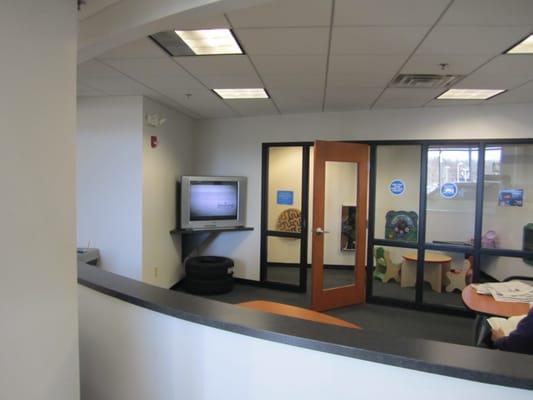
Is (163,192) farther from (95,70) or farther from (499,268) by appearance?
(499,268)

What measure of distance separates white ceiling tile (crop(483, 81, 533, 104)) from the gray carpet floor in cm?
258

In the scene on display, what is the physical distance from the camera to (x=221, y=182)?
15.9 feet

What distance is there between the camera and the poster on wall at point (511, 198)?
4.11 metres

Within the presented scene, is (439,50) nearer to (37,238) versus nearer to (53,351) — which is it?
(37,238)

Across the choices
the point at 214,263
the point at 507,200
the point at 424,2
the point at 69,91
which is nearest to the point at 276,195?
the point at 214,263

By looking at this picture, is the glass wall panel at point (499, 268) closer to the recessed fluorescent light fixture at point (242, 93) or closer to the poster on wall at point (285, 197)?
the poster on wall at point (285, 197)

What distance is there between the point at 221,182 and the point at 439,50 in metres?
3.18

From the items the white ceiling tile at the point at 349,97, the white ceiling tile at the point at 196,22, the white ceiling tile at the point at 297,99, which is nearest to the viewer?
the white ceiling tile at the point at 196,22

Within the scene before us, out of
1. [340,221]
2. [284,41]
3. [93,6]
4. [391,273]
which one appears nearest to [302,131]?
[340,221]

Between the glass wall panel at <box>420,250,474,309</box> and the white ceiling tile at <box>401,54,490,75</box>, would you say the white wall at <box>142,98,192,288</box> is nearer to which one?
the white ceiling tile at <box>401,54,490,75</box>

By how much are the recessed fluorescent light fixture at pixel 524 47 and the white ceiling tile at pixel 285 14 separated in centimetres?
140

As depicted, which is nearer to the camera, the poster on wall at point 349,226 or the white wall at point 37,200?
the white wall at point 37,200

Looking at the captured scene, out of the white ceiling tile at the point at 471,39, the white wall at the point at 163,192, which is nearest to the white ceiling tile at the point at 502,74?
the white ceiling tile at the point at 471,39

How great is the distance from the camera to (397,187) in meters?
4.61
